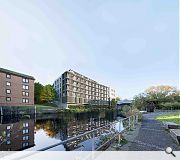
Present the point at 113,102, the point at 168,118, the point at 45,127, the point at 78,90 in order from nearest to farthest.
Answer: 1. the point at 78,90
2. the point at 113,102
3. the point at 45,127
4. the point at 168,118

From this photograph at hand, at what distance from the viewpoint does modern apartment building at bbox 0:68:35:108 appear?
3.40 metres

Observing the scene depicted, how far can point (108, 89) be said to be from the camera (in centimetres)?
434

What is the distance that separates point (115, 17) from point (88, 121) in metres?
2.00

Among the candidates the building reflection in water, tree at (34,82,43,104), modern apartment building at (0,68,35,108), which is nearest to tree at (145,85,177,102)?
tree at (34,82,43,104)

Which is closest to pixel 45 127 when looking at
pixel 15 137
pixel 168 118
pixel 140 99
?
pixel 15 137

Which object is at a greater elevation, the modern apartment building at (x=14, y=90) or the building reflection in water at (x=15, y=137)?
the modern apartment building at (x=14, y=90)

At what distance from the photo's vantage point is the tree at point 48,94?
12.3ft

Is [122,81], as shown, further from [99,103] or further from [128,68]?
[99,103]

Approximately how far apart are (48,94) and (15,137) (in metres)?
2.03

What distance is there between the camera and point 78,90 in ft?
12.8

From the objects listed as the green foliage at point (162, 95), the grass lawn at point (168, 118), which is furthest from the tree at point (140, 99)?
the grass lawn at point (168, 118)

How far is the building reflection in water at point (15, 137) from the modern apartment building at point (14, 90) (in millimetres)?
520

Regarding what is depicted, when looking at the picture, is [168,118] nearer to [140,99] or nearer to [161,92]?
[140,99]

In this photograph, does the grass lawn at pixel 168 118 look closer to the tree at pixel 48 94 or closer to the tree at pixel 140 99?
the tree at pixel 140 99
